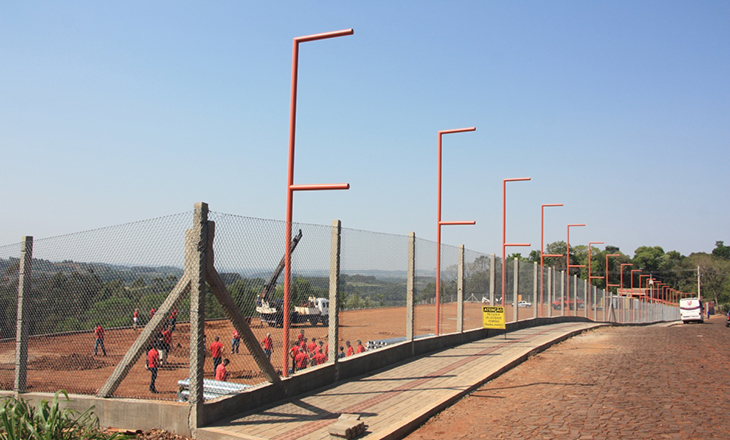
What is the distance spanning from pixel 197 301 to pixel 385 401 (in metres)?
3.23

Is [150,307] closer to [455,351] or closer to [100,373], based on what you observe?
[100,373]

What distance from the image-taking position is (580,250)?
145 meters

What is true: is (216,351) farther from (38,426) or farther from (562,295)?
(562,295)

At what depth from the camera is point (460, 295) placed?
14938 millimetres

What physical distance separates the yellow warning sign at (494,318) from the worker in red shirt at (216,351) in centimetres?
831

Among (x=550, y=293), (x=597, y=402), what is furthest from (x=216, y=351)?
(x=550, y=293)

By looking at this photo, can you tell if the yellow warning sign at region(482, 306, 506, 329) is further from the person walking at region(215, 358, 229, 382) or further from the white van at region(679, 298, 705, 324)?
the white van at region(679, 298, 705, 324)

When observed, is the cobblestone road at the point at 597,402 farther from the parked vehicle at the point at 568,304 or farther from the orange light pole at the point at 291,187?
the parked vehicle at the point at 568,304

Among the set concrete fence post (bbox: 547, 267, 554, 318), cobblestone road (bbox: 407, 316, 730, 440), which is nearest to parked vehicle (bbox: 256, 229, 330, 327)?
cobblestone road (bbox: 407, 316, 730, 440)

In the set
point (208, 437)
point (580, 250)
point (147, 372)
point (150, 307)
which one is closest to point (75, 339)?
point (150, 307)

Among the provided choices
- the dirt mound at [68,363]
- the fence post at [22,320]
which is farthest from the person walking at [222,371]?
the fence post at [22,320]

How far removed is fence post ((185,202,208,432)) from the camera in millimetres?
6406

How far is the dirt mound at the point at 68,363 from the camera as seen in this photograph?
27.1 feet

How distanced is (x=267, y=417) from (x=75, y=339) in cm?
313
